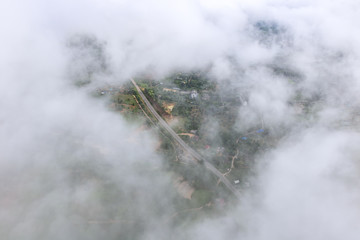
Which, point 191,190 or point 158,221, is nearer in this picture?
point 158,221

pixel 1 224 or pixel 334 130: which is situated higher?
pixel 1 224

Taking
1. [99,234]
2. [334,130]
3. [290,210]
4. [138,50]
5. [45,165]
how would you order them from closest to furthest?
[99,234] → [290,210] → [45,165] → [334,130] → [138,50]

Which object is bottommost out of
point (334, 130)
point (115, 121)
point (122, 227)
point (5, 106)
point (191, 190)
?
point (334, 130)

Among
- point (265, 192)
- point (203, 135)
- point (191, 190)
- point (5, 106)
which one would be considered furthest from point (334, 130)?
point (5, 106)

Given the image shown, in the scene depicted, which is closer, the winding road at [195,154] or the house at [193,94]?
the winding road at [195,154]

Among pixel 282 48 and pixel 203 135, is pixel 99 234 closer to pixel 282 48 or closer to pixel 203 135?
pixel 203 135

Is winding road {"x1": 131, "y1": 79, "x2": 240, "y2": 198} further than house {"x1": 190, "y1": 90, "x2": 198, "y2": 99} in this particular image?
No

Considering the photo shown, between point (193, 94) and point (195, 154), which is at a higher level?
point (193, 94)

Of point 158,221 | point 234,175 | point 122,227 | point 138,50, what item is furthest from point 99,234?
point 138,50

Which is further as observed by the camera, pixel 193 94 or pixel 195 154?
pixel 193 94

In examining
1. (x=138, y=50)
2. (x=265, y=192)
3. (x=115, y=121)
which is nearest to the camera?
(x=265, y=192)
